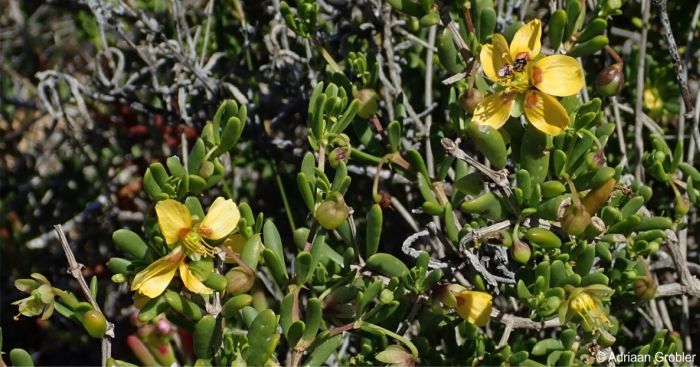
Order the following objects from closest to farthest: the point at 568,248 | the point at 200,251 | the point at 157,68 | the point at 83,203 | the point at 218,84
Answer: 1. the point at 200,251
2. the point at 568,248
3. the point at 218,84
4. the point at 157,68
5. the point at 83,203

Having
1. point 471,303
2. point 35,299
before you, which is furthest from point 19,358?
point 471,303

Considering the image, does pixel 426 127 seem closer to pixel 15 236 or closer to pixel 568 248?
pixel 568 248

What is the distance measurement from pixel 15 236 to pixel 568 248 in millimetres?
1718

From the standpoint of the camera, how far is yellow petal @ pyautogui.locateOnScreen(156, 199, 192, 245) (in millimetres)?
1150

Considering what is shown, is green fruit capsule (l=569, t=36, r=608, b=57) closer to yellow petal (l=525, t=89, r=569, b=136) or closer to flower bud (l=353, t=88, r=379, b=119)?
yellow petal (l=525, t=89, r=569, b=136)

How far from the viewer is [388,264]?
4.31 feet

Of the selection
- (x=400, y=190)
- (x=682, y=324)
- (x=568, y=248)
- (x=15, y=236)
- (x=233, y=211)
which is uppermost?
(x=233, y=211)

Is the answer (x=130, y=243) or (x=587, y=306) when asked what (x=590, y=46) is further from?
(x=130, y=243)

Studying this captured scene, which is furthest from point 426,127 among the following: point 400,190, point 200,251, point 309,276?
point 200,251

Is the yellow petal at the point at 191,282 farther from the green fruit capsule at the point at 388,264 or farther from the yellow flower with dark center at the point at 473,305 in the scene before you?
the yellow flower with dark center at the point at 473,305

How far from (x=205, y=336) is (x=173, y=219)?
0.19 meters

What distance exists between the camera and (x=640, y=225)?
139cm

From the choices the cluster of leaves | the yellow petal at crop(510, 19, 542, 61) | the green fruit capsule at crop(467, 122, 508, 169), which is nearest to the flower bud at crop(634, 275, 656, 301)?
the cluster of leaves

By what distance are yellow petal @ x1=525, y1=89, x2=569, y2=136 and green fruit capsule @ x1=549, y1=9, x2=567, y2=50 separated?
0.10 metres
